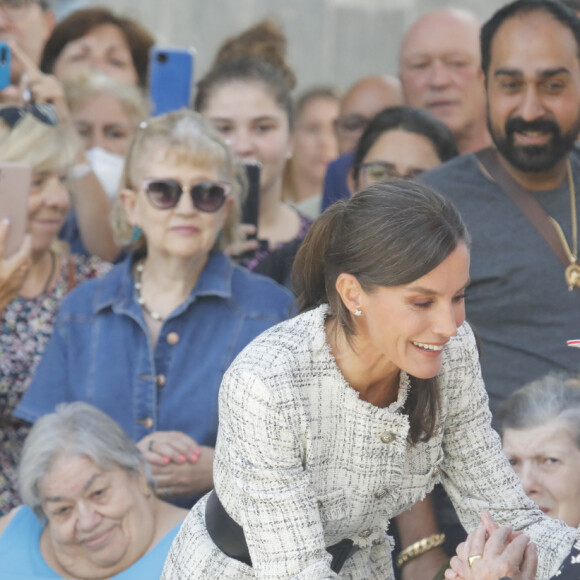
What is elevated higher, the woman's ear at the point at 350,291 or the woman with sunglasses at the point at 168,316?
the woman's ear at the point at 350,291

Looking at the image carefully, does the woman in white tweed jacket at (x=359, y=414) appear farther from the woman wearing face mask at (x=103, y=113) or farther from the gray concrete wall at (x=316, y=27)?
the gray concrete wall at (x=316, y=27)

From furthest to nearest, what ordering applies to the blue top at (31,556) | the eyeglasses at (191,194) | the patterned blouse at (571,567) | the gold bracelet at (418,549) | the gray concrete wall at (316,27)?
the gray concrete wall at (316,27) < the eyeglasses at (191,194) < the blue top at (31,556) < the gold bracelet at (418,549) < the patterned blouse at (571,567)

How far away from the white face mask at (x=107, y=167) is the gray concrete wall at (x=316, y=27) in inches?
84.7

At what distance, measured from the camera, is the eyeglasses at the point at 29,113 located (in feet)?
12.8

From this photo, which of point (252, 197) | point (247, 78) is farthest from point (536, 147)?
point (247, 78)

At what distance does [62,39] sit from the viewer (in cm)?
489

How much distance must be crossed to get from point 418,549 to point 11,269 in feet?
5.17

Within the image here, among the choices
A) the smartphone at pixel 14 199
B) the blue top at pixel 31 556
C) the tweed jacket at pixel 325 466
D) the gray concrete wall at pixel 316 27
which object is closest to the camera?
the tweed jacket at pixel 325 466

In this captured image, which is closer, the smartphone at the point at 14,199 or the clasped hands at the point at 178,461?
the clasped hands at the point at 178,461

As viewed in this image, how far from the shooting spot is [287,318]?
3.43 meters

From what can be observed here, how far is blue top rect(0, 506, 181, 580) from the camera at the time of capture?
3091 millimetres

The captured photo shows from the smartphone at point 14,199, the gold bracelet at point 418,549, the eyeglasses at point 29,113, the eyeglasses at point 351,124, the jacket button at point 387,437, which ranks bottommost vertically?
the gold bracelet at point 418,549

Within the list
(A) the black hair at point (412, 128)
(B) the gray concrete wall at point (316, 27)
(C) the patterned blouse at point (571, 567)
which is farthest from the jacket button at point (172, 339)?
(B) the gray concrete wall at point (316, 27)

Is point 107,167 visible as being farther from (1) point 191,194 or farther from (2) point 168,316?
(2) point 168,316
